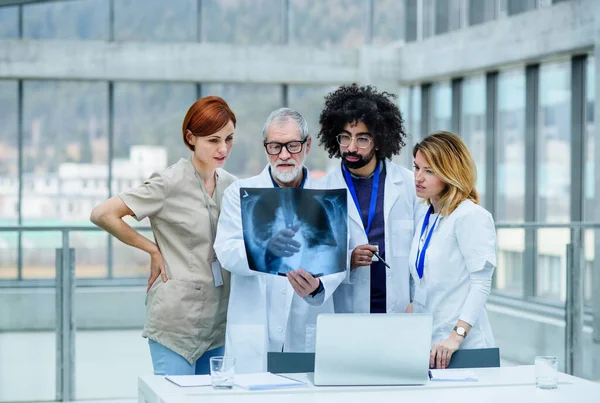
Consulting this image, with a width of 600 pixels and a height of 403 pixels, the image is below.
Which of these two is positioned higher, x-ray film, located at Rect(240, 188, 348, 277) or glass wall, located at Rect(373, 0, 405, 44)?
glass wall, located at Rect(373, 0, 405, 44)

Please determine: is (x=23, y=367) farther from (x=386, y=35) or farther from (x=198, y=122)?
(x=386, y=35)

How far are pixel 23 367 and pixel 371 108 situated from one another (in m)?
3.35

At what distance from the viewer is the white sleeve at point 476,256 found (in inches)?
140

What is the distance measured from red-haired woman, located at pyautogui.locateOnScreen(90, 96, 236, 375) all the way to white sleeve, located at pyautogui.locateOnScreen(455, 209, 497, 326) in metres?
0.98

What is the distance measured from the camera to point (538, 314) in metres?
7.00

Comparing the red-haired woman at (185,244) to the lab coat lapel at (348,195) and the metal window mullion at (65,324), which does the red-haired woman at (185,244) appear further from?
the metal window mullion at (65,324)

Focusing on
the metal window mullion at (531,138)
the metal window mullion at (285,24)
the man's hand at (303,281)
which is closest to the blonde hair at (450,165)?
the man's hand at (303,281)

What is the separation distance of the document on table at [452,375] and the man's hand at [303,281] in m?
0.53

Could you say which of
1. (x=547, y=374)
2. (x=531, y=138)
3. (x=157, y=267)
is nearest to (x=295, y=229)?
(x=157, y=267)

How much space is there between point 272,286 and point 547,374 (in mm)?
1183

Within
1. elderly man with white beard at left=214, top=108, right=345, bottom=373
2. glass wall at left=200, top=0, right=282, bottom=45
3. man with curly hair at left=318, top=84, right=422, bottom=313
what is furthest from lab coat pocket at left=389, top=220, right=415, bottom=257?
glass wall at left=200, top=0, right=282, bottom=45

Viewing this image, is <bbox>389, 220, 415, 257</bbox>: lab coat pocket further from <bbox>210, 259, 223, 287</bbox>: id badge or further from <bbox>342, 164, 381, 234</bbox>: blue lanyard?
<bbox>210, 259, 223, 287</bbox>: id badge

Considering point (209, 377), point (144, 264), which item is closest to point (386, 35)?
point (144, 264)

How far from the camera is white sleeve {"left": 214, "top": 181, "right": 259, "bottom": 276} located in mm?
3586
